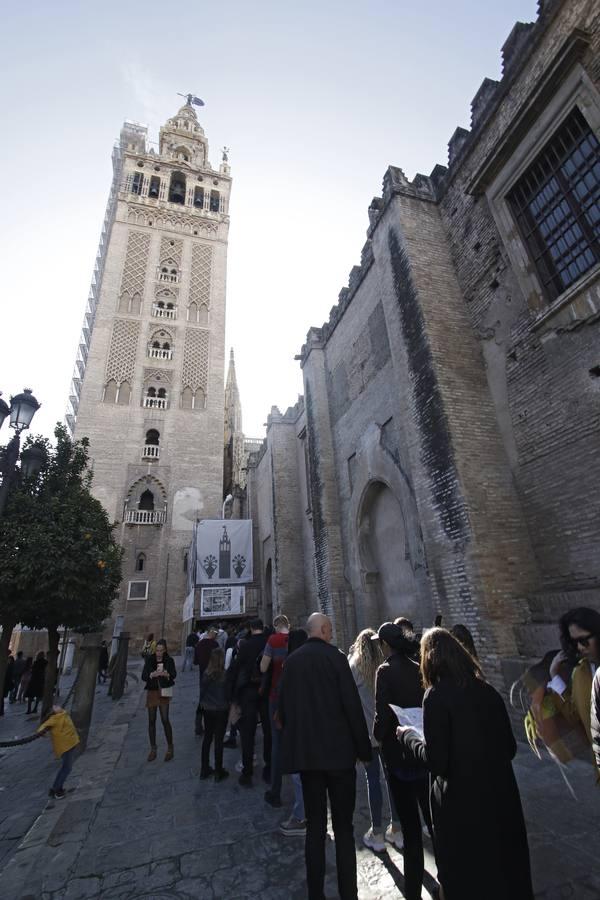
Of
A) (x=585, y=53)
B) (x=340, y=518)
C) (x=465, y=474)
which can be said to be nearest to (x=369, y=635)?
(x=465, y=474)

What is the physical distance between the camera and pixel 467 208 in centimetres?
809

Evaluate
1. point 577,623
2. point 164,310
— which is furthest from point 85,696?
point 164,310

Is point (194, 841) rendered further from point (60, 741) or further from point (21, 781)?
point (21, 781)

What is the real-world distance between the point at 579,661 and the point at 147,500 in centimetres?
2223

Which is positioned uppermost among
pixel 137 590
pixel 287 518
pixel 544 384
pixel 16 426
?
pixel 287 518

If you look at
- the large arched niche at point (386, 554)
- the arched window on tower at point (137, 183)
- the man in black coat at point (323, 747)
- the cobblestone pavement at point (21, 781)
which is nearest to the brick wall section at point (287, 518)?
the large arched niche at point (386, 554)

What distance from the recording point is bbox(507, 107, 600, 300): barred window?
5.77 meters

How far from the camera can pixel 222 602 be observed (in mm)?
18359

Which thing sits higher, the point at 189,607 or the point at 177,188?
the point at 177,188

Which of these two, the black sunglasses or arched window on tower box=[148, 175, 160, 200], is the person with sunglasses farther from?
arched window on tower box=[148, 175, 160, 200]

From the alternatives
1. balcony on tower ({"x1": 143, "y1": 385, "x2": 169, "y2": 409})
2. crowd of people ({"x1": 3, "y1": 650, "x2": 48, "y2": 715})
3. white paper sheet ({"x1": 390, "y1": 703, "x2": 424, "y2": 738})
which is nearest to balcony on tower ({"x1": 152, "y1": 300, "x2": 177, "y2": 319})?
balcony on tower ({"x1": 143, "y1": 385, "x2": 169, "y2": 409})

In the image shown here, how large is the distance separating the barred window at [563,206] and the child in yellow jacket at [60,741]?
8.12 metres

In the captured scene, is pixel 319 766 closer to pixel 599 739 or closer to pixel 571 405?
pixel 599 739

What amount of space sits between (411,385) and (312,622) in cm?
555
